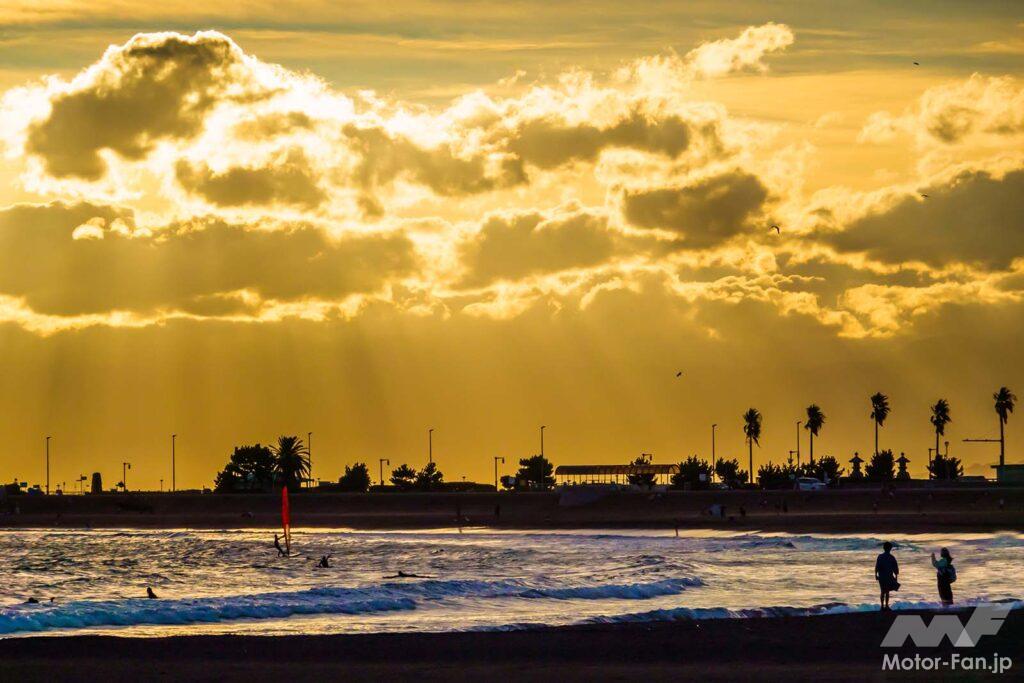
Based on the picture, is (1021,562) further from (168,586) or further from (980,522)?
(980,522)

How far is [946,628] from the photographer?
34719 mm

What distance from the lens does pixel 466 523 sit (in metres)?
134

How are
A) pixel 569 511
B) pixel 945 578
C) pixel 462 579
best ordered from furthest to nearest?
pixel 569 511, pixel 462 579, pixel 945 578

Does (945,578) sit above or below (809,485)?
below

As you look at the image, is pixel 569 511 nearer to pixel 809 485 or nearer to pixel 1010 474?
pixel 809 485

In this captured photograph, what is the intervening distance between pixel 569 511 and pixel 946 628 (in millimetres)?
113246

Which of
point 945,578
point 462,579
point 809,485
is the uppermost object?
point 809,485

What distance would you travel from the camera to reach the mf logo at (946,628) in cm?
3212

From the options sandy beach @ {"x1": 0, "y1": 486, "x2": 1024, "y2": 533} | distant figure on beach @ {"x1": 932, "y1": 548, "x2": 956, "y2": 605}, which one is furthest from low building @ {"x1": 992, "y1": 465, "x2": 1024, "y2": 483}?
A: distant figure on beach @ {"x1": 932, "y1": 548, "x2": 956, "y2": 605}

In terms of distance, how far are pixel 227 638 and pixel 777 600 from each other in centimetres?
1864

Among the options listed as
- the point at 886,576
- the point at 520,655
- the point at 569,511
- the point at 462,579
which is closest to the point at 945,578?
the point at 886,576

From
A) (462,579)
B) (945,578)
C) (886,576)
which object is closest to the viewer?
(886,576)

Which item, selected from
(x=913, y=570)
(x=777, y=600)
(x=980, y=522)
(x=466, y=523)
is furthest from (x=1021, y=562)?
(x=466, y=523)

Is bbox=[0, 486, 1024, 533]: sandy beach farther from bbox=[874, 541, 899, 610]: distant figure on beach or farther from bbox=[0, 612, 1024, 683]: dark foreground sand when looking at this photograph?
bbox=[0, 612, 1024, 683]: dark foreground sand
